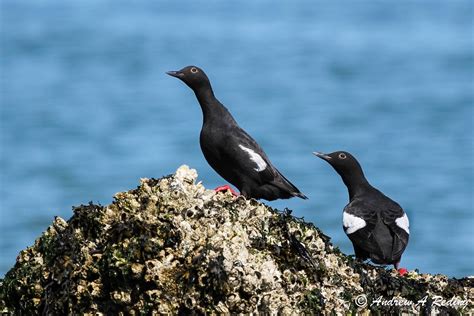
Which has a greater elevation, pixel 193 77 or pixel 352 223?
pixel 193 77

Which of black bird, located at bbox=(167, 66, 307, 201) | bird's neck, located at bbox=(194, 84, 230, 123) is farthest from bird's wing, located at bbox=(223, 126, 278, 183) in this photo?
bird's neck, located at bbox=(194, 84, 230, 123)

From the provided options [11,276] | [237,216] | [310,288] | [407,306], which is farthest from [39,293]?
[407,306]

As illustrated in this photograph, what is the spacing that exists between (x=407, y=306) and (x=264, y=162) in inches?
116

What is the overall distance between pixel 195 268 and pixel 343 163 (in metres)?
4.68

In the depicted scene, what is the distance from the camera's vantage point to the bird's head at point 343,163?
969 cm

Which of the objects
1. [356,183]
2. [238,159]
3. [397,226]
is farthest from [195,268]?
[356,183]

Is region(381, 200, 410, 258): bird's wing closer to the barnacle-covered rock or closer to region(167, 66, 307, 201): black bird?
region(167, 66, 307, 201): black bird

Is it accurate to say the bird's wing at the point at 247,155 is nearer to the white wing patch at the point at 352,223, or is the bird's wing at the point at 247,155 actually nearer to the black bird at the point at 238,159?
the black bird at the point at 238,159

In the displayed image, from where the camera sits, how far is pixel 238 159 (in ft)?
27.5

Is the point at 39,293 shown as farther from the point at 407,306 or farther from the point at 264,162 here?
the point at 264,162

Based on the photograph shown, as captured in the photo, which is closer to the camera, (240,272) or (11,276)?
(240,272)

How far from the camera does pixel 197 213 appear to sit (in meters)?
5.85

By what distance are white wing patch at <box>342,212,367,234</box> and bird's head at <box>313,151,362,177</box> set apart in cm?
127

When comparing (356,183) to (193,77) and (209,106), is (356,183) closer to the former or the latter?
(209,106)
